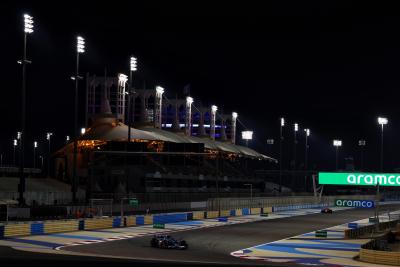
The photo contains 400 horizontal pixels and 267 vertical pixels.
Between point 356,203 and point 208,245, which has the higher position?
point 356,203

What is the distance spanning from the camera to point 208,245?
46188mm

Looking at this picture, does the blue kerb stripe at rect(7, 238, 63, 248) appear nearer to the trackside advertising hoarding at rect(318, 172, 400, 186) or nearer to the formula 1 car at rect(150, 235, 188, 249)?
the formula 1 car at rect(150, 235, 188, 249)

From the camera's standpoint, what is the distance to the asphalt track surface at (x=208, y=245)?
120 feet

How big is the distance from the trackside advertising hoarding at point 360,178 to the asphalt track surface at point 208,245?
22.7 ft

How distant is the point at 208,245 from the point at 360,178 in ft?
41.4

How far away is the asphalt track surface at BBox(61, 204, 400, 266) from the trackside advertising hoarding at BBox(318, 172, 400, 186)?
22.7ft

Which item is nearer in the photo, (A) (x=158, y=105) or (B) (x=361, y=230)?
(B) (x=361, y=230)

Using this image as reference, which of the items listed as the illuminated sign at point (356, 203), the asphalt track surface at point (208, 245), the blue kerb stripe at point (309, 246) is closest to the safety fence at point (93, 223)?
the asphalt track surface at point (208, 245)

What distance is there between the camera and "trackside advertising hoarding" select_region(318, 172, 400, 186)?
155 feet

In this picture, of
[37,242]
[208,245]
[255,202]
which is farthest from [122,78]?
[37,242]

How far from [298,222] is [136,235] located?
2987 centimetres

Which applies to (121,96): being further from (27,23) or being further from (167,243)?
(167,243)

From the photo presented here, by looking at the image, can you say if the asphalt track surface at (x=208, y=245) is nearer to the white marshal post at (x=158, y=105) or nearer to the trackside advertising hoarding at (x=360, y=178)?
the trackside advertising hoarding at (x=360, y=178)

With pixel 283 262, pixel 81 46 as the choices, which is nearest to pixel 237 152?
pixel 81 46
